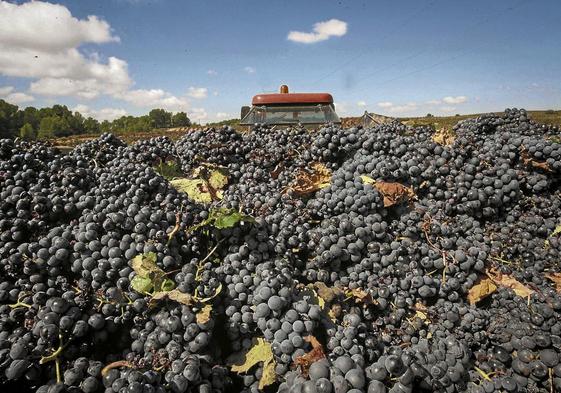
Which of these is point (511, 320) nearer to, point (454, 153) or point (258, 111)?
point (454, 153)

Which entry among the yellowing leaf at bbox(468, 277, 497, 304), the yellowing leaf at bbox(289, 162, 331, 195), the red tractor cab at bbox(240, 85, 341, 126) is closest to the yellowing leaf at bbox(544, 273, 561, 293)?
the yellowing leaf at bbox(468, 277, 497, 304)

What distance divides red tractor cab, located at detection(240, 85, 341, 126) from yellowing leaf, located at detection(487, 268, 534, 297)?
5.10 meters

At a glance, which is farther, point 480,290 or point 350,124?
point 350,124

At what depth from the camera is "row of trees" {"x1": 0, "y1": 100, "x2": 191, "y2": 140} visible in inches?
3103

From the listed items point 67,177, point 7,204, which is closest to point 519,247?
point 67,177

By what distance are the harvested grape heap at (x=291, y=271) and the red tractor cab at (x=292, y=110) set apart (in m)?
4.40

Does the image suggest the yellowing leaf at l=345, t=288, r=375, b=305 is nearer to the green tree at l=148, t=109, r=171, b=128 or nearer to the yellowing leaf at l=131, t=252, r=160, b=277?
the yellowing leaf at l=131, t=252, r=160, b=277

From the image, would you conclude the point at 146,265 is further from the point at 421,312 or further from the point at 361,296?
the point at 421,312

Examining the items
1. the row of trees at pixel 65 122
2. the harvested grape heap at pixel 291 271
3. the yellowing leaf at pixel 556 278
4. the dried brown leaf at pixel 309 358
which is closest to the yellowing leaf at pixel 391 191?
the harvested grape heap at pixel 291 271

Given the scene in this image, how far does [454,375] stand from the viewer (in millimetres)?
1458

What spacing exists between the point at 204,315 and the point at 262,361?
36 centimetres

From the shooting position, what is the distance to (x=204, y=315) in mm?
1391

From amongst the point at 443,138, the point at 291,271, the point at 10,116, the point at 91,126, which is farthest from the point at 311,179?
the point at 10,116

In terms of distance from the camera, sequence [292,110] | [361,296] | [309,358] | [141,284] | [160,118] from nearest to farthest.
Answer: [309,358]
[141,284]
[361,296]
[292,110]
[160,118]
